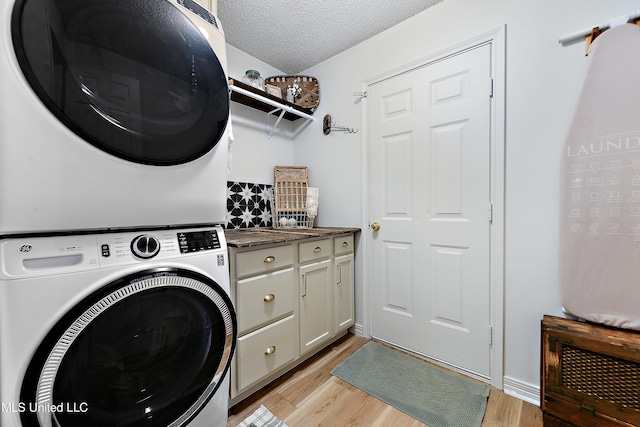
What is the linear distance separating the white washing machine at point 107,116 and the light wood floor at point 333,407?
1113 millimetres

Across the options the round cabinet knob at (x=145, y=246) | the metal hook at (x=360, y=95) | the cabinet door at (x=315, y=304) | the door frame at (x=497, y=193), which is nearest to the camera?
the round cabinet knob at (x=145, y=246)

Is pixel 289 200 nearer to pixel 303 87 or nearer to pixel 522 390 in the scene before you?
pixel 303 87

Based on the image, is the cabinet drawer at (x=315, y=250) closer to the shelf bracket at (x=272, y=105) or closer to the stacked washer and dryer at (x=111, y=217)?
the stacked washer and dryer at (x=111, y=217)

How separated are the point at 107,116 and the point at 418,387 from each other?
6.28 ft

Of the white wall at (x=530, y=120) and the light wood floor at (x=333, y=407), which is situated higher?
the white wall at (x=530, y=120)

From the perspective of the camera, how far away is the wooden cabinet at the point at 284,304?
4.30 ft

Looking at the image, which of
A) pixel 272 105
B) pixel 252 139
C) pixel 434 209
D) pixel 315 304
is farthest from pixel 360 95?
pixel 315 304

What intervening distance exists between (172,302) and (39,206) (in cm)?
43

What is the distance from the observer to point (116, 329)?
2.41ft

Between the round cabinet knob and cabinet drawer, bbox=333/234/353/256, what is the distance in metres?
1.27

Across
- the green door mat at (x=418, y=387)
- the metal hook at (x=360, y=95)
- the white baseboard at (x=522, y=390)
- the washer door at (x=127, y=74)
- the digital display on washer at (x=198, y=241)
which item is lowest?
the green door mat at (x=418, y=387)

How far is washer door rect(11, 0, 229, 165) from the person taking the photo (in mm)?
615

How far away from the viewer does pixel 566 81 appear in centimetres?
129

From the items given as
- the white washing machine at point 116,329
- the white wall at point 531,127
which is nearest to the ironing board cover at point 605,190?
the white wall at point 531,127
